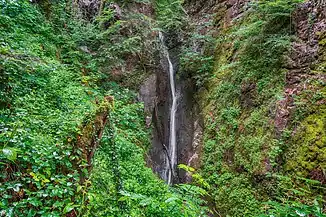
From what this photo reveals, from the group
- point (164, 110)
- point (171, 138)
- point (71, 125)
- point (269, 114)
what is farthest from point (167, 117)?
point (71, 125)

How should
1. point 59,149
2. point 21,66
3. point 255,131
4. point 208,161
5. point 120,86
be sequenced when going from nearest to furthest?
1. point 59,149
2. point 21,66
3. point 255,131
4. point 208,161
5. point 120,86

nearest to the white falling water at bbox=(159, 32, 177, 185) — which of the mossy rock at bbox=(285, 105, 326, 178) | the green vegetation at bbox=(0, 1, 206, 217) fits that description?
the green vegetation at bbox=(0, 1, 206, 217)

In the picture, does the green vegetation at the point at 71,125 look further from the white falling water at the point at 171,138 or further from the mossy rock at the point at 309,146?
the mossy rock at the point at 309,146

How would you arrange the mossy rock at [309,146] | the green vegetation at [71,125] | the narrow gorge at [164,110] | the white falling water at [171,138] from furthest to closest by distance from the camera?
the white falling water at [171,138] < the mossy rock at [309,146] < the narrow gorge at [164,110] < the green vegetation at [71,125]

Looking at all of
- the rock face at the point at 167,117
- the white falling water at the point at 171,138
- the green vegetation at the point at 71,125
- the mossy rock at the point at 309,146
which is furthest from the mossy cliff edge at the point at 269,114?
the white falling water at the point at 171,138

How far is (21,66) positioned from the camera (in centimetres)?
381

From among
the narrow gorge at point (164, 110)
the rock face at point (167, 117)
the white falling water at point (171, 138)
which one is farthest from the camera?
the white falling water at point (171, 138)

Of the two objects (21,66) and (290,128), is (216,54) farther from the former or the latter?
(21,66)

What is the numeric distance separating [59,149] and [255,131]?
16.4ft

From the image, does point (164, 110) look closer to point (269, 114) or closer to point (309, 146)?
point (269, 114)

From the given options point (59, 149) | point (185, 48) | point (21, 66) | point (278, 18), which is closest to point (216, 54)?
point (185, 48)

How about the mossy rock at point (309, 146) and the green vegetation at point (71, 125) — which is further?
the mossy rock at point (309, 146)

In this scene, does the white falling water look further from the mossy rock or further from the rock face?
the mossy rock

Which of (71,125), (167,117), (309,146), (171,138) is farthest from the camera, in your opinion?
(167,117)
